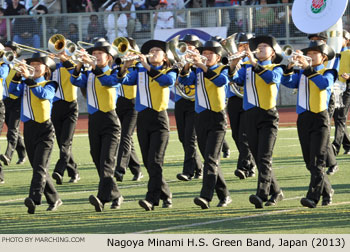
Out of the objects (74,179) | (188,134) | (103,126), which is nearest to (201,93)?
(103,126)

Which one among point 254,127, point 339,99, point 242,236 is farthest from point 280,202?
point 339,99

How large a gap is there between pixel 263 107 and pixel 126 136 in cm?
329

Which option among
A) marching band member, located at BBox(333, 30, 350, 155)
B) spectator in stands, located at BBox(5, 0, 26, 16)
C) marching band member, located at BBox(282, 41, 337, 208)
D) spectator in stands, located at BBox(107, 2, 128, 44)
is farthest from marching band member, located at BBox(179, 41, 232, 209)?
spectator in stands, located at BBox(5, 0, 26, 16)

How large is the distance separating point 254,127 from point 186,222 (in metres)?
1.46

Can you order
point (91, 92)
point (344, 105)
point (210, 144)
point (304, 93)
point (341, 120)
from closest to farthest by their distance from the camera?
point (304, 93) → point (210, 144) → point (91, 92) → point (341, 120) → point (344, 105)

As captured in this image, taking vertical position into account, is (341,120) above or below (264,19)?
below

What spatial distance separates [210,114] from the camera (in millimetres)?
10492

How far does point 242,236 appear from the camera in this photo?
27.4 feet

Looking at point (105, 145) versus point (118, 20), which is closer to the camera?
point (105, 145)

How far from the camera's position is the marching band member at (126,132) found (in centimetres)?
1312

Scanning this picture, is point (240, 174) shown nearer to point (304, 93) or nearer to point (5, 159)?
point (304, 93)

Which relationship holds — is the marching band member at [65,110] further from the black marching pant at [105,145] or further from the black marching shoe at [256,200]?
the black marching shoe at [256,200]

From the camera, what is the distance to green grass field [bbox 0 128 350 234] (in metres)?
9.23

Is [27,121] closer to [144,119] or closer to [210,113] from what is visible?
[144,119]
